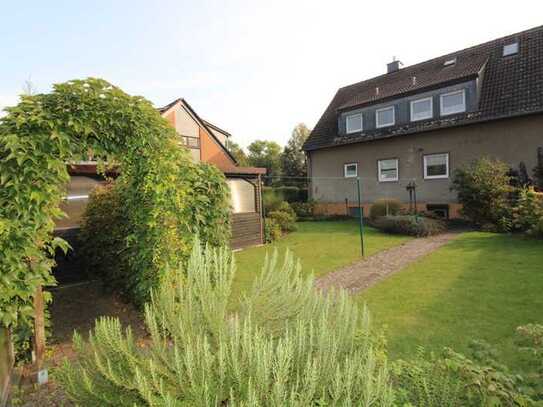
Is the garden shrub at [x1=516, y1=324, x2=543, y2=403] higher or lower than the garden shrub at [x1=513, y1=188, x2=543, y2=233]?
above

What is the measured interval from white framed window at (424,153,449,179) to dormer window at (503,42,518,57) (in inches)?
235

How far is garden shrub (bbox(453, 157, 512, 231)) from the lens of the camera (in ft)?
38.5

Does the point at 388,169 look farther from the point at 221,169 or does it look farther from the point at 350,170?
→ the point at 221,169

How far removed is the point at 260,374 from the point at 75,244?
7.57 metres

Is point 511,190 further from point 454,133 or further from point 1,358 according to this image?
point 1,358

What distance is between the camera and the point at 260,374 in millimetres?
1387

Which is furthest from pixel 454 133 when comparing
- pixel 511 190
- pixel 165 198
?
pixel 165 198

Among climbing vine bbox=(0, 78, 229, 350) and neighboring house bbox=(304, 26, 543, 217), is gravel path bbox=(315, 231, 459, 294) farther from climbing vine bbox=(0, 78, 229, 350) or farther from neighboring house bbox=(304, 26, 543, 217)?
neighboring house bbox=(304, 26, 543, 217)

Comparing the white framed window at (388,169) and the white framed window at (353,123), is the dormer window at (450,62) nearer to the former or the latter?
the white framed window at (353,123)

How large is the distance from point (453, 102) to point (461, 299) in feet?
44.4

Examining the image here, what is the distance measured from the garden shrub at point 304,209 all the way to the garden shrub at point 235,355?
55.7 ft

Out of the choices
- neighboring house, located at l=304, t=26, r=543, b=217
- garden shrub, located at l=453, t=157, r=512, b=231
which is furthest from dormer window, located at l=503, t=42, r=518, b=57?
garden shrub, located at l=453, t=157, r=512, b=231

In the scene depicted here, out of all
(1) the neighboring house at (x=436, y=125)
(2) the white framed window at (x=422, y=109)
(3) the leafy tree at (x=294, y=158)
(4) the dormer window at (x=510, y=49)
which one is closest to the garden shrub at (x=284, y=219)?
(1) the neighboring house at (x=436, y=125)

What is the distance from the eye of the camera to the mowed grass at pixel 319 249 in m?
7.88
